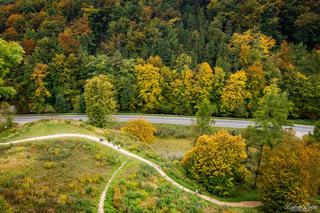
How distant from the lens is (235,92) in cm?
5578

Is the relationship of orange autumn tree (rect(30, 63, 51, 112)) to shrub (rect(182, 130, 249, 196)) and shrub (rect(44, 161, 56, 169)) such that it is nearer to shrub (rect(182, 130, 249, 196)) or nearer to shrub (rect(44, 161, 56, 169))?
shrub (rect(182, 130, 249, 196))

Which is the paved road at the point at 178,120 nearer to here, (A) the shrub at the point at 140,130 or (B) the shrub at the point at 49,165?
(A) the shrub at the point at 140,130

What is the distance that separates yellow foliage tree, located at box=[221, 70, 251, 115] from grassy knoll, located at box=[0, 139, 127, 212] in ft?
96.5

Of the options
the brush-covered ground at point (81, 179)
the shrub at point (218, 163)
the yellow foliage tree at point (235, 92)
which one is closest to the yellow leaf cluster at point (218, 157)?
the shrub at point (218, 163)

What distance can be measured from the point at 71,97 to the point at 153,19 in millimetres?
22597

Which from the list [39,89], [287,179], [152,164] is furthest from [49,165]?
[39,89]

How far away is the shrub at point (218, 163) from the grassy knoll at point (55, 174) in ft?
30.8

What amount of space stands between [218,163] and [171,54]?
30.1m

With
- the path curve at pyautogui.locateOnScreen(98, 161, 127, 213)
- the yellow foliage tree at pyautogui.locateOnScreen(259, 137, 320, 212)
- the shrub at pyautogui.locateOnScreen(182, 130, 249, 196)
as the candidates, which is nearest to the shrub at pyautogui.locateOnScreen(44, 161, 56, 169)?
the path curve at pyautogui.locateOnScreen(98, 161, 127, 213)

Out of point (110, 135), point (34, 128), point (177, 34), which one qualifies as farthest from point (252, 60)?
point (34, 128)

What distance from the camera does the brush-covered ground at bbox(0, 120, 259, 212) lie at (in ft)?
73.8

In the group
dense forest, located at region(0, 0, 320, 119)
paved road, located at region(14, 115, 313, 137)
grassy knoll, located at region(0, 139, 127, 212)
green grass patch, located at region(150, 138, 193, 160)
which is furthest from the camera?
dense forest, located at region(0, 0, 320, 119)

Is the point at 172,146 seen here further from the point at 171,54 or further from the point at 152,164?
the point at 171,54

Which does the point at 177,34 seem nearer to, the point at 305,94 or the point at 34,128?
the point at 305,94
